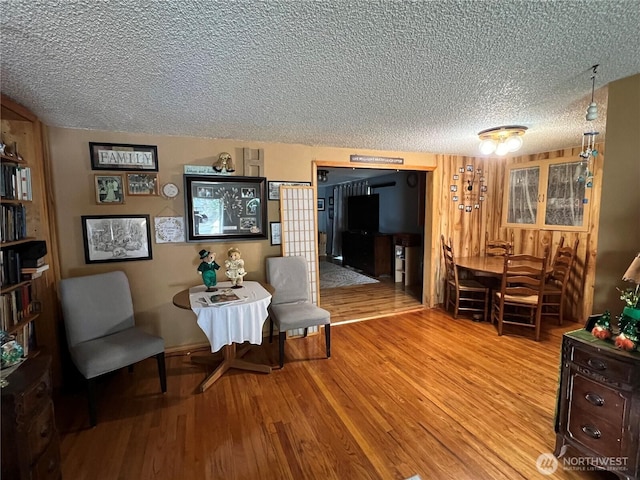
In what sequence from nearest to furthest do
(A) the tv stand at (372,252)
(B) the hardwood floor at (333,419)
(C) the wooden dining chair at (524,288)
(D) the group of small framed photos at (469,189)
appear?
(B) the hardwood floor at (333,419)
(C) the wooden dining chair at (524,288)
(D) the group of small framed photos at (469,189)
(A) the tv stand at (372,252)

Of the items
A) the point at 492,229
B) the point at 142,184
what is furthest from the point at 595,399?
the point at 142,184

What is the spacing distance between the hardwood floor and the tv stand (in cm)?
330

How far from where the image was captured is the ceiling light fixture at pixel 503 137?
2.66m

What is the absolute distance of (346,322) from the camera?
3939 millimetres

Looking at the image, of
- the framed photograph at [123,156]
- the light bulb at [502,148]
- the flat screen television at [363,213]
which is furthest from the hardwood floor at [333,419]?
the flat screen television at [363,213]

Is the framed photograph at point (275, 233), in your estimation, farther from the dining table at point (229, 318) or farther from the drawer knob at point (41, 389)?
the drawer knob at point (41, 389)

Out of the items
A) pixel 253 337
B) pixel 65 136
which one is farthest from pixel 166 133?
pixel 253 337

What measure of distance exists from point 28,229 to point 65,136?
0.90m

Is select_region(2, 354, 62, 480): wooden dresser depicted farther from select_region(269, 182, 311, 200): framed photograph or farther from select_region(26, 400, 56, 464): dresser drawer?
select_region(269, 182, 311, 200): framed photograph

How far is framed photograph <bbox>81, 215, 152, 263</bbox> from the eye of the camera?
8.92 ft

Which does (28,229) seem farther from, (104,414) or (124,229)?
(104,414)

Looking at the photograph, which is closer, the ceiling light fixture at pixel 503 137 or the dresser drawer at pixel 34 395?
the dresser drawer at pixel 34 395

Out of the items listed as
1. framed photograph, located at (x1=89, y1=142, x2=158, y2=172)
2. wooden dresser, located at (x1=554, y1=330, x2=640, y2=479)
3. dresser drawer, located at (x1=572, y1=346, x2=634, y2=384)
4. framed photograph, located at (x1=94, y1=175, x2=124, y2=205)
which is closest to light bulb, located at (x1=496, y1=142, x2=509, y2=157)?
Result: wooden dresser, located at (x1=554, y1=330, x2=640, y2=479)

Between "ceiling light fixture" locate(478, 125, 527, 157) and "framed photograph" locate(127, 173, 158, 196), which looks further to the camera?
"framed photograph" locate(127, 173, 158, 196)
